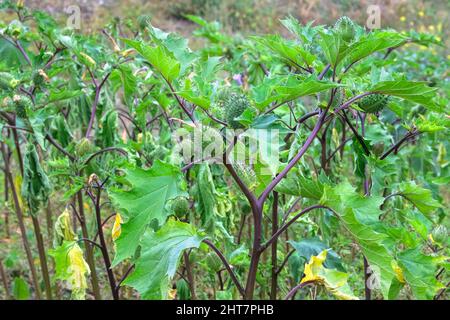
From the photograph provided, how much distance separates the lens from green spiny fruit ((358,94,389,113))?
1.22 m

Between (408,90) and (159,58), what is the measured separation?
0.42 metres

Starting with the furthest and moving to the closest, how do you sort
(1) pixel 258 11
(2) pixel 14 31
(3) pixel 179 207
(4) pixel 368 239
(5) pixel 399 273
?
(1) pixel 258 11 < (2) pixel 14 31 < (3) pixel 179 207 < (5) pixel 399 273 < (4) pixel 368 239

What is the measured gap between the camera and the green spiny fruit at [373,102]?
1219mm

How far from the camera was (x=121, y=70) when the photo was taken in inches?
62.4

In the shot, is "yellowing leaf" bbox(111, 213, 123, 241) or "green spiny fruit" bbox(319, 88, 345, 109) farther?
"yellowing leaf" bbox(111, 213, 123, 241)

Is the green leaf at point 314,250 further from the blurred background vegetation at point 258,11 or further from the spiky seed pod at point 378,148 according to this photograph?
the blurred background vegetation at point 258,11

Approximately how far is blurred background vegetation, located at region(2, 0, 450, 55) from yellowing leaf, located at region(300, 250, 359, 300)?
20.5 ft

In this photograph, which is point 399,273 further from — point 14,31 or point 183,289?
point 14,31

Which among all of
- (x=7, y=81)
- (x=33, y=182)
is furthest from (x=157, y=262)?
(x=7, y=81)

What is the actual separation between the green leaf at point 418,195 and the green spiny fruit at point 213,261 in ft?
1.48

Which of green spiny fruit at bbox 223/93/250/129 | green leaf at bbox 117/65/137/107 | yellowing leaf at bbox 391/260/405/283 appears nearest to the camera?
green spiny fruit at bbox 223/93/250/129

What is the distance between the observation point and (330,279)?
1.02 m

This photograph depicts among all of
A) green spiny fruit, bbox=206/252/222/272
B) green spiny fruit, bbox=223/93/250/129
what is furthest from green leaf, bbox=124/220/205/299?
green spiny fruit, bbox=206/252/222/272

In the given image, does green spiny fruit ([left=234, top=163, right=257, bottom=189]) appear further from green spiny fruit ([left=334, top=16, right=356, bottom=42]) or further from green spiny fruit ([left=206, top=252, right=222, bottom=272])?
green spiny fruit ([left=206, top=252, right=222, bottom=272])
